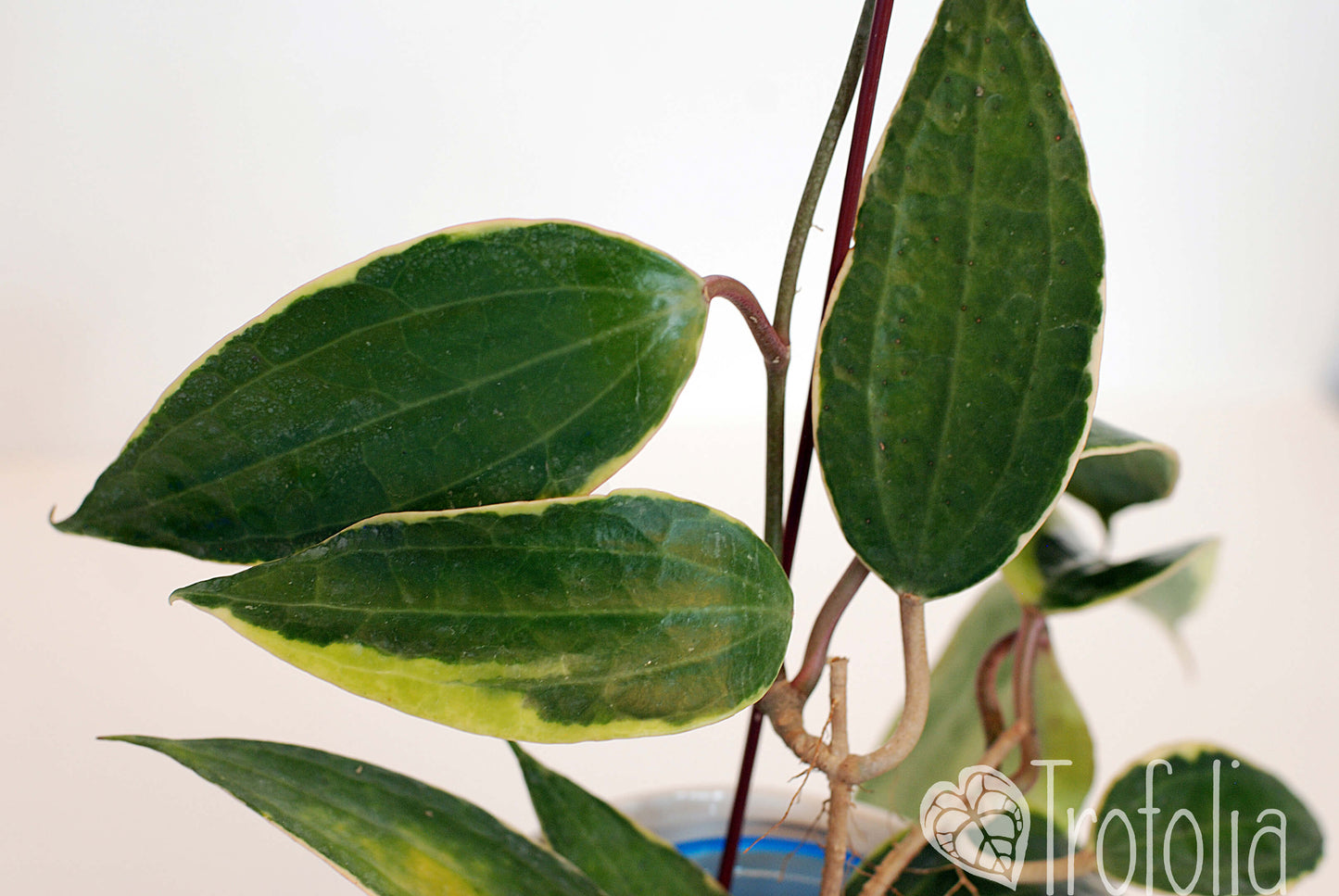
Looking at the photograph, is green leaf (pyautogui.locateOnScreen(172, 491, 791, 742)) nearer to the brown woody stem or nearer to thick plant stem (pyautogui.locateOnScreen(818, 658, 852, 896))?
thick plant stem (pyautogui.locateOnScreen(818, 658, 852, 896))

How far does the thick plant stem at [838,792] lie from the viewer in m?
0.26

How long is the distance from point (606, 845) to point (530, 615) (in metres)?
0.13

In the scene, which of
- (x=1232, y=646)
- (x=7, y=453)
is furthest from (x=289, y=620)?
(x=7, y=453)

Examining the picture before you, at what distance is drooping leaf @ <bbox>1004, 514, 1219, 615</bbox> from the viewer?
35 centimetres

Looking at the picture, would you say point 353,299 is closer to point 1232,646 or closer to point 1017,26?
point 1017,26

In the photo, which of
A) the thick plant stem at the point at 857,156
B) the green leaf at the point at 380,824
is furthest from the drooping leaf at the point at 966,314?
the green leaf at the point at 380,824

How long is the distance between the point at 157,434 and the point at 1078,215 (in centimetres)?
19

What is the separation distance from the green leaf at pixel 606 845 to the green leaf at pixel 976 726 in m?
0.14

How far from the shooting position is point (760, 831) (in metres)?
0.41

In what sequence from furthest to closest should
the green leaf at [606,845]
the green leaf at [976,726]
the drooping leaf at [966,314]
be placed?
the green leaf at [976,726]
the green leaf at [606,845]
the drooping leaf at [966,314]

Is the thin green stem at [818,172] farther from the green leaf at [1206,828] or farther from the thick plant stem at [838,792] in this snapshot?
the green leaf at [1206,828]

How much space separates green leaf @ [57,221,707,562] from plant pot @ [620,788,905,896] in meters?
0.21

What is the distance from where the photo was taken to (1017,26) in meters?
0.20

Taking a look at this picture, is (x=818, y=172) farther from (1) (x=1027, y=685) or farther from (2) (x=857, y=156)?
(1) (x=1027, y=685)
